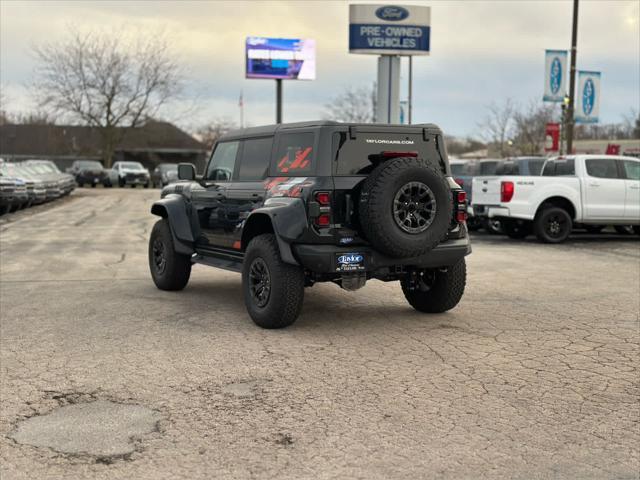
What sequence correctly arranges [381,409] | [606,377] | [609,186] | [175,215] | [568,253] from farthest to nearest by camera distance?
[609,186] < [568,253] < [175,215] < [606,377] < [381,409]

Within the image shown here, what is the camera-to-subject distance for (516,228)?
17344mm

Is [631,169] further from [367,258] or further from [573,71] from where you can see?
[367,258]

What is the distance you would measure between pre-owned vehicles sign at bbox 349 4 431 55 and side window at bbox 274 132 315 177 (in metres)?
26.7

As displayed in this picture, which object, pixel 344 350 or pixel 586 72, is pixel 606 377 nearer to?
pixel 344 350

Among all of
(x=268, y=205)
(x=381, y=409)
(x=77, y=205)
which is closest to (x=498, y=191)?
(x=268, y=205)

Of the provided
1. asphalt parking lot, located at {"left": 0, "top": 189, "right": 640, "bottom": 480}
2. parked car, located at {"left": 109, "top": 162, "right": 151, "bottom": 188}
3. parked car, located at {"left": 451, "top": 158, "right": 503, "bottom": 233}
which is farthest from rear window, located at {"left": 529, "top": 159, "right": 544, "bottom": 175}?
parked car, located at {"left": 109, "top": 162, "right": 151, "bottom": 188}

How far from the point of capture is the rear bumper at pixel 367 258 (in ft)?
22.7

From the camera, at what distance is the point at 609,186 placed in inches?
633

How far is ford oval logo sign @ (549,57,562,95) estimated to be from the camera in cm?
2505

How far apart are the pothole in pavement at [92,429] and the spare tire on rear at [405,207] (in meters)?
2.81

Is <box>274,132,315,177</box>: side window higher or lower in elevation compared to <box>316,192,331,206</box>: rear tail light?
higher

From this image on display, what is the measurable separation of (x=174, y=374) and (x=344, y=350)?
1.51m

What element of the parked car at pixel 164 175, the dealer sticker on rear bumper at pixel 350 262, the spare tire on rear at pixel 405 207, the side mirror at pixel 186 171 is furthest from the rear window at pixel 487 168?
the parked car at pixel 164 175

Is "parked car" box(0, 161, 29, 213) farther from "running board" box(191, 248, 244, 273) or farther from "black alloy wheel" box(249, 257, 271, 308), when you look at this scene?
"black alloy wheel" box(249, 257, 271, 308)
